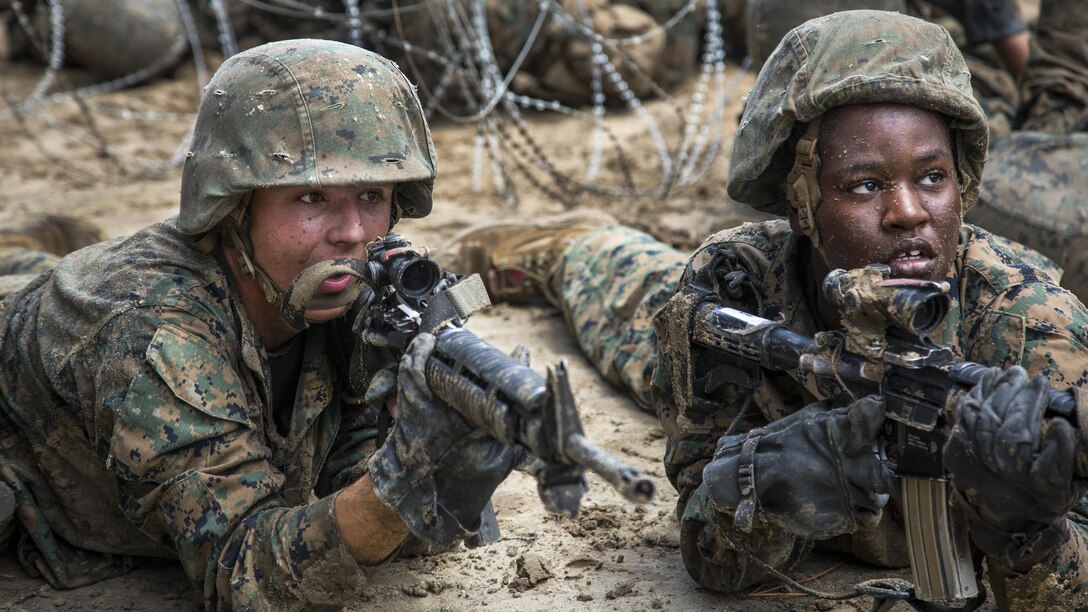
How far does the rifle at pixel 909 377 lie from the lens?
227cm

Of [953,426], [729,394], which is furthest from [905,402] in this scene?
[729,394]

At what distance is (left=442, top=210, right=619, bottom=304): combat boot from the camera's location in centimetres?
580

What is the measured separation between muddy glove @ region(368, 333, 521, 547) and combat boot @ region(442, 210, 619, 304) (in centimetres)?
317

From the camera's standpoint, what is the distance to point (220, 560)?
280 centimetres

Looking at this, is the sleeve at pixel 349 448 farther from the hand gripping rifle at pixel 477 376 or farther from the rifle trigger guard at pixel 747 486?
the rifle trigger guard at pixel 747 486

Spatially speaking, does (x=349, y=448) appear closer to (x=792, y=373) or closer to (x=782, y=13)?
(x=792, y=373)

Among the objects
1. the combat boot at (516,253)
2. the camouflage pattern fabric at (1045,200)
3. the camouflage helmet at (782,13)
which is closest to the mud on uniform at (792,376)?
the camouflage pattern fabric at (1045,200)

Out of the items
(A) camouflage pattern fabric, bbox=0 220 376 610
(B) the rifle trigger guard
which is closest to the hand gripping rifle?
(A) camouflage pattern fabric, bbox=0 220 376 610

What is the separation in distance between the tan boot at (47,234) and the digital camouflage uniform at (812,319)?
3.63 m

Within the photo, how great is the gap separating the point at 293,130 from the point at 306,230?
27 cm

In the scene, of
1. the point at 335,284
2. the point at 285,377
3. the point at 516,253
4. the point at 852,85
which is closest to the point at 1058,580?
the point at 852,85

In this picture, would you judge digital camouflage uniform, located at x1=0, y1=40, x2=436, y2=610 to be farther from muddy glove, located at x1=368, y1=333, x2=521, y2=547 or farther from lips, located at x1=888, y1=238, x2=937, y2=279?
lips, located at x1=888, y1=238, x2=937, y2=279

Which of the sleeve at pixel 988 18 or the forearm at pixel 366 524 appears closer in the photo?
the forearm at pixel 366 524

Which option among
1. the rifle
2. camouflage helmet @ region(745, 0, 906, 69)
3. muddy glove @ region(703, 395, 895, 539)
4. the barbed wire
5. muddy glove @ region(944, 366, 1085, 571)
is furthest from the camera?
the barbed wire
